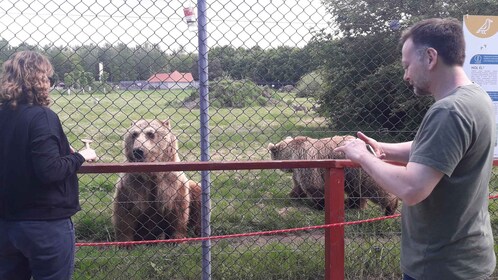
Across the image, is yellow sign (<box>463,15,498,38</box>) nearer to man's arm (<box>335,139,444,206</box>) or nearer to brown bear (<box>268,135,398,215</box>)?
brown bear (<box>268,135,398,215</box>)

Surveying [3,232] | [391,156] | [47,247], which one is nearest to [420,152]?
[391,156]

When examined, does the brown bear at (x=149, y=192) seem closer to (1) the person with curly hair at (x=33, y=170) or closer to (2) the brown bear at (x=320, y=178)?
(2) the brown bear at (x=320, y=178)

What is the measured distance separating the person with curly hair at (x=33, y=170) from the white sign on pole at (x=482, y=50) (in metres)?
2.82

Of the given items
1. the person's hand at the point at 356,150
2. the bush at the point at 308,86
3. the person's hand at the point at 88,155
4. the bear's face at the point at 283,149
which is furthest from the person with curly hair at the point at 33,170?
the bear's face at the point at 283,149

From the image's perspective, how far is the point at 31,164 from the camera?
273 cm

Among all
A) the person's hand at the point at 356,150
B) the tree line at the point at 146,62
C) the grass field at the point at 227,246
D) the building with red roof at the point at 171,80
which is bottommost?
the grass field at the point at 227,246

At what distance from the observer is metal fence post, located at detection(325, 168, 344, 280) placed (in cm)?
366

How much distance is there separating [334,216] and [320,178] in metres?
3.96

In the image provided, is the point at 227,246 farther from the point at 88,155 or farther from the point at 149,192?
the point at 88,155

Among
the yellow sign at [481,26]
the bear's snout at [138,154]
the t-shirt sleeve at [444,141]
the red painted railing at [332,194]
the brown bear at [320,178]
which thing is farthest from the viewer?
the brown bear at [320,178]

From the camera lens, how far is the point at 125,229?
5105 millimetres

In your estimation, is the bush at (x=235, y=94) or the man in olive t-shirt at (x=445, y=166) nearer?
the man in olive t-shirt at (x=445, y=166)

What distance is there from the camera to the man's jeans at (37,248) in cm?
277

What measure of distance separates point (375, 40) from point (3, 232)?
12.5 feet
